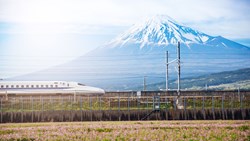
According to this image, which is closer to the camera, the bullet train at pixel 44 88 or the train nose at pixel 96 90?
the train nose at pixel 96 90

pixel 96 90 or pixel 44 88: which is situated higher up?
pixel 44 88

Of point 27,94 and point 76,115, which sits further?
point 27,94

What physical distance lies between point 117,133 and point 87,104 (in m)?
25.5

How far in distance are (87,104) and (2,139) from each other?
1087 inches

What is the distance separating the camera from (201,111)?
119ft

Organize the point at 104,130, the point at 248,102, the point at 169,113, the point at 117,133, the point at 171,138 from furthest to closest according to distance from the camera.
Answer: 1. the point at 248,102
2. the point at 169,113
3. the point at 104,130
4. the point at 117,133
5. the point at 171,138

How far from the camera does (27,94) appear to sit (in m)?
63.4

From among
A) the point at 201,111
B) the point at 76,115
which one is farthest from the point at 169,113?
the point at 76,115

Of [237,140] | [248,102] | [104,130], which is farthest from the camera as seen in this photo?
[248,102]

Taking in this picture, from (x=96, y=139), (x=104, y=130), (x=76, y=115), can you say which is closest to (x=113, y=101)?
(x=76, y=115)

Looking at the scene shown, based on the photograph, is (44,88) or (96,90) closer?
(96,90)

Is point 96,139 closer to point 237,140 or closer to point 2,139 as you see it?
point 2,139

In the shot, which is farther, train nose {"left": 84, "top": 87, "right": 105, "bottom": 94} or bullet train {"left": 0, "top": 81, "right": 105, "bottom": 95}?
bullet train {"left": 0, "top": 81, "right": 105, "bottom": 95}

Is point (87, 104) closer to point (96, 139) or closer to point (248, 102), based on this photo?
point (248, 102)
